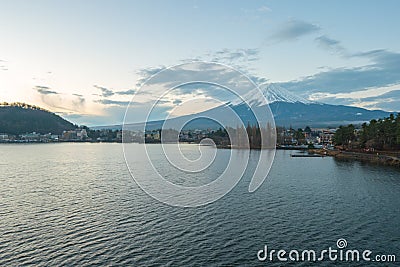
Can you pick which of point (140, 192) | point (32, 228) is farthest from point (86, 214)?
point (140, 192)

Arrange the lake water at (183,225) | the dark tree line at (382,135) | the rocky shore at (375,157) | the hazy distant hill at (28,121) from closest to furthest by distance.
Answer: the lake water at (183,225) → the rocky shore at (375,157) → the dark tree line at (382,135) → the hazy distant hill at (28,121)

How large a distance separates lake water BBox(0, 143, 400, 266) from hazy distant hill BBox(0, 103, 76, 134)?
107 meters

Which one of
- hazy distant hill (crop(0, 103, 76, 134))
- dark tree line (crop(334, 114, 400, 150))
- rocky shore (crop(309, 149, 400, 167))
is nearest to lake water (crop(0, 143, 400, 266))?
rocky shore (crop(309, 149, 400, 167))

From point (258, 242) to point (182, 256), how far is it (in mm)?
2425

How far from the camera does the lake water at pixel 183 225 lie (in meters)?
8.58

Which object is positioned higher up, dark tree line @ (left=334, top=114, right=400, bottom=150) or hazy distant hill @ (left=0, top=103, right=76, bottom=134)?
hazy distant hill @ (left=0, top=103, right=76, bottom=134)

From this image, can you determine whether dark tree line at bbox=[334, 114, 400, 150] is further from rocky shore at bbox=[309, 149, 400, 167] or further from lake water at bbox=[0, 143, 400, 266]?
lake water at bbox=[0, 143, 400, 266]

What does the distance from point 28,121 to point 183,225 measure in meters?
122

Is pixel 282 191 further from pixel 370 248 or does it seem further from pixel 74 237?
pixel 74 237

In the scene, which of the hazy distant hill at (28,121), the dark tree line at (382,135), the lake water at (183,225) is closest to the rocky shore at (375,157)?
the dark tree line at (382,135)

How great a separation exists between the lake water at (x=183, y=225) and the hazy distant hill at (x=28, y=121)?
106981mm

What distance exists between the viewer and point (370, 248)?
9094 millimetres

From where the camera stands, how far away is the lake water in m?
→ 8.58

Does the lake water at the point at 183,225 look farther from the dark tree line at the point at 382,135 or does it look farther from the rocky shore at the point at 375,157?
the dark tree line at the point at 382,135
